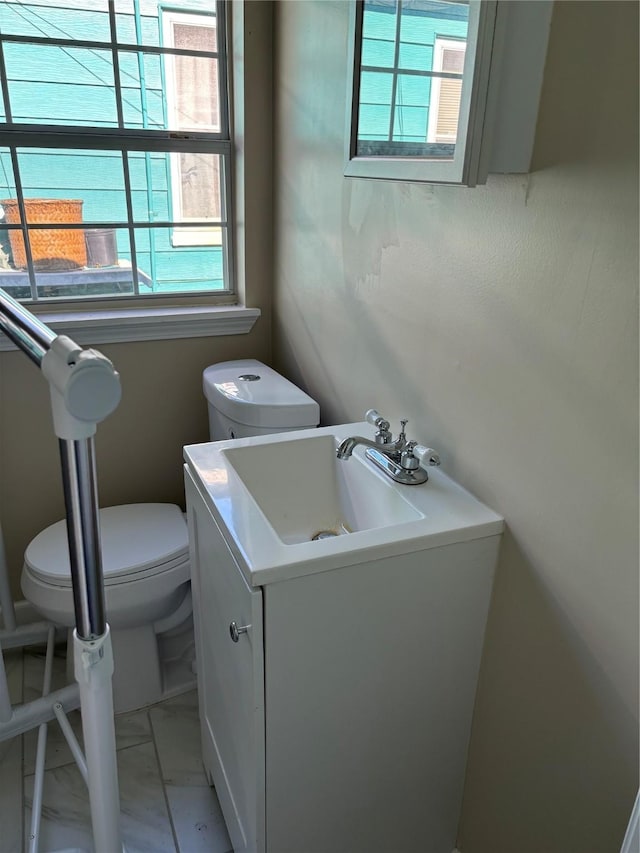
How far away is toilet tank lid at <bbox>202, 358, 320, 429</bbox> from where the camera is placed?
1.60 m

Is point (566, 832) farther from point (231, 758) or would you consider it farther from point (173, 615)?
point (173, 615)

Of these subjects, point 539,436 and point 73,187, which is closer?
point 539,436

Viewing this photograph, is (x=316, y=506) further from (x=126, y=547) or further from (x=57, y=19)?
(x=57, y=19)

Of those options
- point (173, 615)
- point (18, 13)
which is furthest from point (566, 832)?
point (18, 13)

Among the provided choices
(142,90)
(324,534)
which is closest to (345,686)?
(324,534)

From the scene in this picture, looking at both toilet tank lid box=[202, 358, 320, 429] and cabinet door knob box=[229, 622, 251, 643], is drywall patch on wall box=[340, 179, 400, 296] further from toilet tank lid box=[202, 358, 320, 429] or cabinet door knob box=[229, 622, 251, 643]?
cabinet door knob box=[229, 622, 251, 643]

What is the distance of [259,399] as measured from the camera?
1.63 meters

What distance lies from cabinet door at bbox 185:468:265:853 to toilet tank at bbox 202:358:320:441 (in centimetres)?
34

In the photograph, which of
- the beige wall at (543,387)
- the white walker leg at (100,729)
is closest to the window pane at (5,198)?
the beige wall at (543,387)

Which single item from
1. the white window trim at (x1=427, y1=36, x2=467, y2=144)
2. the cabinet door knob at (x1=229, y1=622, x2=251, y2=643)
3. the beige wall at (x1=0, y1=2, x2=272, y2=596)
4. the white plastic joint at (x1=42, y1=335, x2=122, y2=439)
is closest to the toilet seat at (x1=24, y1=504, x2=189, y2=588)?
the beige wall at (x1=0, y1=2, x2=272, y2=596)

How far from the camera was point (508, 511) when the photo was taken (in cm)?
108

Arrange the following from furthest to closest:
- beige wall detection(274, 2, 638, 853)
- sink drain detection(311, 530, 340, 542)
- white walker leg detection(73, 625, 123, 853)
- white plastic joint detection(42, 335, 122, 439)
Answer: sink drain detection(311, 530, 340, 542)
beige wall detection(274, 2, 638, 853)
white walker leg detection(73, 625, 123, 853)
white plastic joint detection(42, 335, 122, 439)

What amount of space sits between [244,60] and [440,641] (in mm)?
1615

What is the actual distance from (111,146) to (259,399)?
2.91 ft
